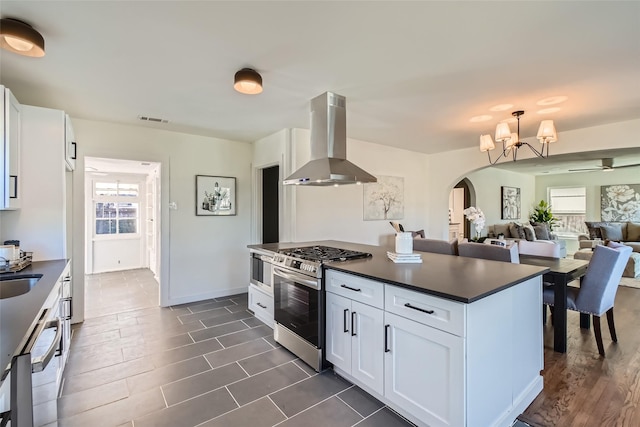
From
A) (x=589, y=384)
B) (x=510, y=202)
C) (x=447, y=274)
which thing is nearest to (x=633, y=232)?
(x=510, y=202)

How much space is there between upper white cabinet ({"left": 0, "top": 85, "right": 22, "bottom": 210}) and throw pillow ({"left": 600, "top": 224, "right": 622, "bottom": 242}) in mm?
10656

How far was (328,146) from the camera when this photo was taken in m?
2.98

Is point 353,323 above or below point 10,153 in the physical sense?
below

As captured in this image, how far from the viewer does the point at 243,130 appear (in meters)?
4.12

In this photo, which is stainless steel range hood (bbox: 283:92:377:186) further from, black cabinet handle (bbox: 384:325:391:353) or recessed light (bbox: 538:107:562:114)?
recessed light (bbox: 538:107:562:114)

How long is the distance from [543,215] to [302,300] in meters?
9.46

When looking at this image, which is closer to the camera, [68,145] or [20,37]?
[20,37]

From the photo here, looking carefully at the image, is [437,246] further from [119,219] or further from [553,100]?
[119,219]

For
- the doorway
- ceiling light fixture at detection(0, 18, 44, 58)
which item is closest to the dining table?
ceiling light fixture at detection(0, 18, 44, 58)

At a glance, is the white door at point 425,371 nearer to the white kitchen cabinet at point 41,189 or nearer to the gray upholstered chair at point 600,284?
the gray upholstered chair at point 600,284

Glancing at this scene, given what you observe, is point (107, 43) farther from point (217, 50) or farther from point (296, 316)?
point (296, 316)

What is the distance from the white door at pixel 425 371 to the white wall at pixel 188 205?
335 cm

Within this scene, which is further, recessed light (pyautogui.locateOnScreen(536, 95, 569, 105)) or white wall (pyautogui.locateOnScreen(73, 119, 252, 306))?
white wall (pyautogui.locateOnScreen(73, 119, 252, 306))

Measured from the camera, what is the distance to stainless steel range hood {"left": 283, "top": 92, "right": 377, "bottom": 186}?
2.82 meters
